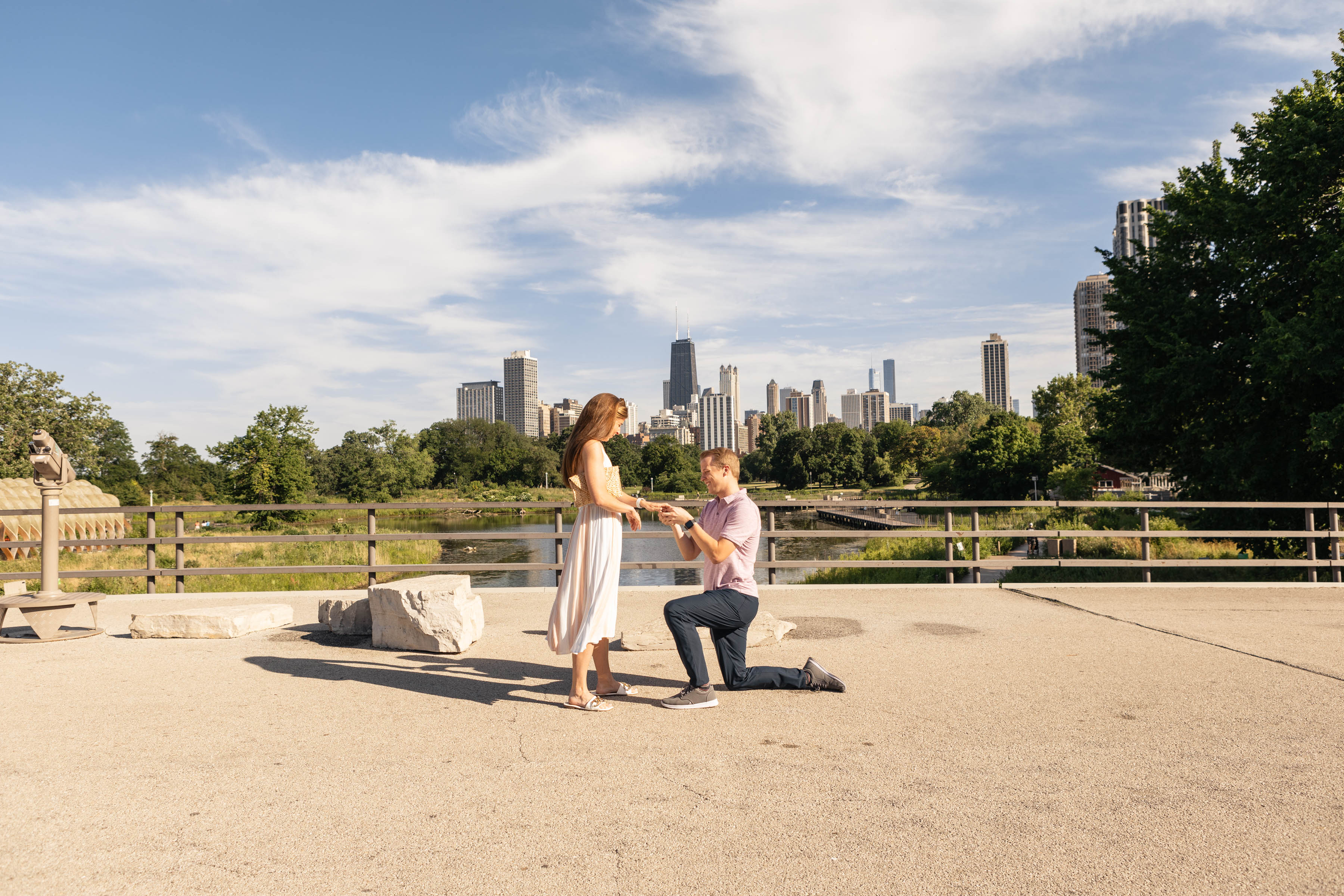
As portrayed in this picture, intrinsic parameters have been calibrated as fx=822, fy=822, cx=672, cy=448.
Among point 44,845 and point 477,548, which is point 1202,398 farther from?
point 477,548

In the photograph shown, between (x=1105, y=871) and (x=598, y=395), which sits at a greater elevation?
(x=598, y=395)

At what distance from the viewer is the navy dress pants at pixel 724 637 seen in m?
5.19

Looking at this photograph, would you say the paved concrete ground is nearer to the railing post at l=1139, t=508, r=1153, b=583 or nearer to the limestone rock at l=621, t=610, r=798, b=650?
the limestone rock at l=621, t=610, r=798, b=650

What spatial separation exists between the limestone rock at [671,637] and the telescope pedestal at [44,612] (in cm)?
507

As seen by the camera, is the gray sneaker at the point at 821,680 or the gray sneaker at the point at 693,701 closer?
the gray sneaker at the point at 693,701

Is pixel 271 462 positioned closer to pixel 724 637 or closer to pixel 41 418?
pixel 41 418

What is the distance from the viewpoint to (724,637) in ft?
18.0

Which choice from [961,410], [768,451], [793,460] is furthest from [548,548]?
[961,410]

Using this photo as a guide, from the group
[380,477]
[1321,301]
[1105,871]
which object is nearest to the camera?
[1105,871]

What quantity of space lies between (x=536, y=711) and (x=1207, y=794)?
3.57 m

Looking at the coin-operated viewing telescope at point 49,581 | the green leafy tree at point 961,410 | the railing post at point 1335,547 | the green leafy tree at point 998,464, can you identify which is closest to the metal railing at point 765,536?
the railing post at point 1335,547

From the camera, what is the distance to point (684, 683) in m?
5.93

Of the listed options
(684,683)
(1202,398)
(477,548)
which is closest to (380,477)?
(477,548)

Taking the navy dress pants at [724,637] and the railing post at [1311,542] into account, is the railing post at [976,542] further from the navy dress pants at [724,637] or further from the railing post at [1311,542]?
the navy dress pants at [724,637]
